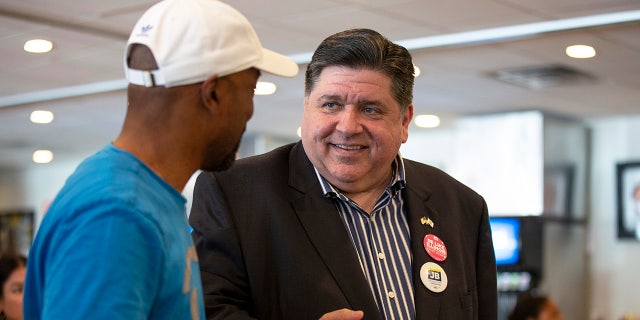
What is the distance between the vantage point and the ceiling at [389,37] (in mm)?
6129

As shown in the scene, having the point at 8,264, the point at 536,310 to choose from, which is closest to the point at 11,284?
the point at 8,264

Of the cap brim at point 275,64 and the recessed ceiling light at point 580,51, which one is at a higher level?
the recessed ceiling light at point 580,51

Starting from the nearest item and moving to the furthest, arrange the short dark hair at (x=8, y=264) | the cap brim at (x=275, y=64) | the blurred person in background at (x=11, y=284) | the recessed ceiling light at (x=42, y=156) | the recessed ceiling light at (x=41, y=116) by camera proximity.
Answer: the cap brim at (x=275, y=64) < the blurred person in background at (x=11, y=284) < the short dark hair at (x=8, y=264) < the recessed ceiling light at (x=41, y=116) < the recessed ceiling light at (x=42, y=156)

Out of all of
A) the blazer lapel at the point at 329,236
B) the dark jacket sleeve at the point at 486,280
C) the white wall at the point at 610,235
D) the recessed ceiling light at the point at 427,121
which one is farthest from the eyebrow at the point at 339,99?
the white wall at the point at 610,235

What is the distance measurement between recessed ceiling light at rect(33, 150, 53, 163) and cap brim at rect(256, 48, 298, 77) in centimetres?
1336

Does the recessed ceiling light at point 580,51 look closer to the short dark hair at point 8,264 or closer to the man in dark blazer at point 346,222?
the short dark hair at point 8,264

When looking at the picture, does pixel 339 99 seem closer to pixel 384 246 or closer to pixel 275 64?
pixel 384 246

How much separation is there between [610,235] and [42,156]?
8.37 meters

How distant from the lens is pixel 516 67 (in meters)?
8.03

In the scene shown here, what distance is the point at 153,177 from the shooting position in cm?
151

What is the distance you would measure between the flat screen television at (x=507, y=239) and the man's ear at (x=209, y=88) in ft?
28.3

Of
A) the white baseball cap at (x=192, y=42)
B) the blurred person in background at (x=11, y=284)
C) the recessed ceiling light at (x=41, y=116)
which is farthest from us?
the recessed ceiling light at (x=41, y=116)

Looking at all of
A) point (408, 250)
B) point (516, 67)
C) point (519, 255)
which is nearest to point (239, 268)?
point (408, 250)

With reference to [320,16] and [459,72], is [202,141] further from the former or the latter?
[459,72]
